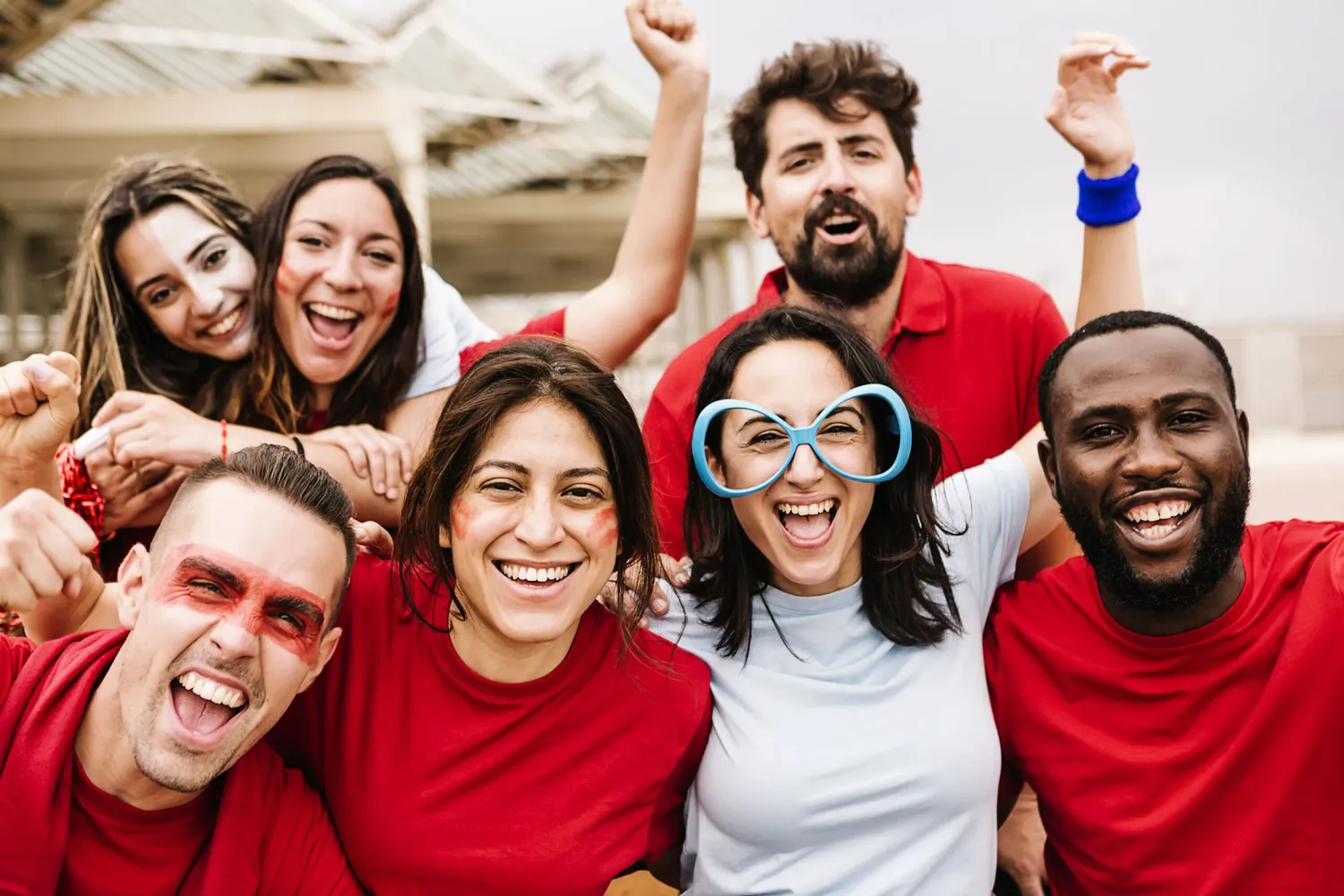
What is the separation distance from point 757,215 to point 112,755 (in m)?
2.56

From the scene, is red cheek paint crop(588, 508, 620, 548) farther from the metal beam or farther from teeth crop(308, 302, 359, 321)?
the metal beam

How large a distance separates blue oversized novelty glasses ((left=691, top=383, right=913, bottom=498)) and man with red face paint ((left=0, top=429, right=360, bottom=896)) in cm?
87

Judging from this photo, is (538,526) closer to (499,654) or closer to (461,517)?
(461,517)

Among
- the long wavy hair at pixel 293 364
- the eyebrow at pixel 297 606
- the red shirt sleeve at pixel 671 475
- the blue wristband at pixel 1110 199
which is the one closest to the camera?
the eyebrow at pixel 297 606

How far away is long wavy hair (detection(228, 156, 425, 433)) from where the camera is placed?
3475mm

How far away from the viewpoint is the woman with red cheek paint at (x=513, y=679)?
2.45 m

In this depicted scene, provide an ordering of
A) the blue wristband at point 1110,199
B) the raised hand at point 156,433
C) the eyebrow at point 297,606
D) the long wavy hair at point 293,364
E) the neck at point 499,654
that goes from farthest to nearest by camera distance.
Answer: the long wavy hair at point 293,364 < the blue wristband at point 1110,199 < the raised hand at point 156,433 < the neck at point 499,654 < the eyebrow at point 297,606

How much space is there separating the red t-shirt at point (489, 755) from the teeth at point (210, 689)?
0.34m

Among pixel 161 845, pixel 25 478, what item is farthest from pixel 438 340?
pixel 161 845

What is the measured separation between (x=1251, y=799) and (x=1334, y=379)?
41.0ft

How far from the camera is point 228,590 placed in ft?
7.60

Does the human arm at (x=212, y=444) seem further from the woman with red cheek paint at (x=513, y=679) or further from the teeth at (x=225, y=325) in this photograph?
the woman with red cheek paint at (x=513, y=679)

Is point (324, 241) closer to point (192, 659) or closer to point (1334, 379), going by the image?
point (192, 659)

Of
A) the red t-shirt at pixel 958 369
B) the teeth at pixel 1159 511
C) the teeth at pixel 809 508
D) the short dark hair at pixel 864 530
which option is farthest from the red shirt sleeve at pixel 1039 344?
the teeth at pixel 809 508
